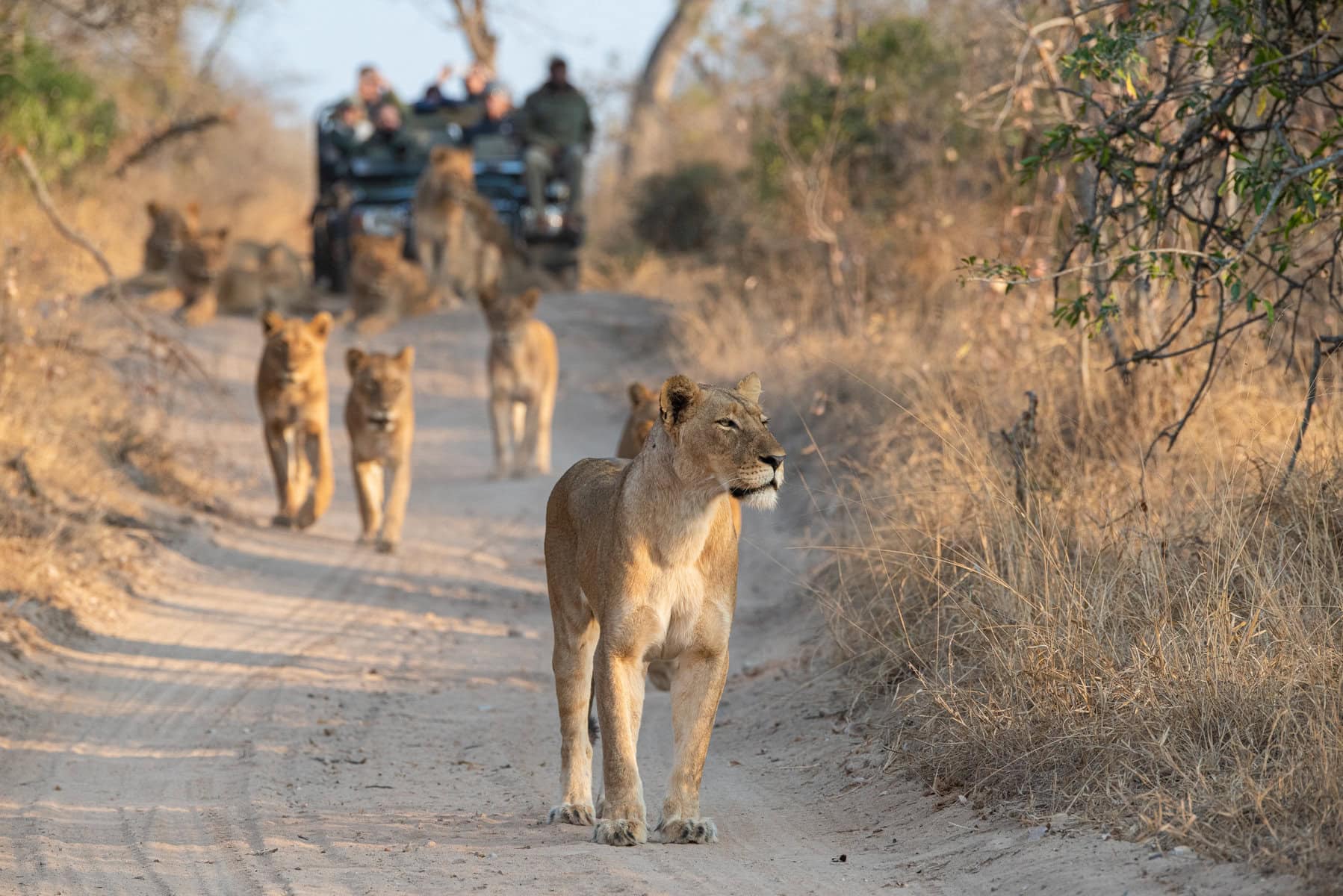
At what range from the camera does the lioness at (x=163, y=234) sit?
731 inches

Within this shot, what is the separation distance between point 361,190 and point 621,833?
55.3 feet

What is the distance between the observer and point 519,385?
12.2m

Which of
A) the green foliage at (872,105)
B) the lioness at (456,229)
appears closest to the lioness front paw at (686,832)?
the green foliage at (872,105)

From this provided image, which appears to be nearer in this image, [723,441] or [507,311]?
[723,441]

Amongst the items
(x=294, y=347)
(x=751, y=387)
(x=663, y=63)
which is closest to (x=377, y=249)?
(x=294, y=347)

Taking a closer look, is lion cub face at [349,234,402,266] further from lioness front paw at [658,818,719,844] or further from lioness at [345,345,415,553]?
lioness front paw at [658,818,719,844]

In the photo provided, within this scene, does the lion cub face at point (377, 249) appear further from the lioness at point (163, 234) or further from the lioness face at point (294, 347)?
the lioness face at point (294, 347)

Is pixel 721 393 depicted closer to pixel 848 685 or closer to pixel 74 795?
pixel 848 685

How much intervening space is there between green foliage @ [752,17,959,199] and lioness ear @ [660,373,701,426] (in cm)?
1041

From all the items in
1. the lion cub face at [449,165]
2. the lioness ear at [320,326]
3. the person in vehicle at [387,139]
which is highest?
the person in vehicle at [387,139]

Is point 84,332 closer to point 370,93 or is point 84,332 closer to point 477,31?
point 370,93

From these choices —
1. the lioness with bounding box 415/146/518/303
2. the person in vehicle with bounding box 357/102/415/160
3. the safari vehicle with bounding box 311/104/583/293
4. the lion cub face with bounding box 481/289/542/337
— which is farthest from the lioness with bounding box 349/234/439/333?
the lion cub face with bounding box 481/289/542/337

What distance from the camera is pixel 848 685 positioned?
6.21 m

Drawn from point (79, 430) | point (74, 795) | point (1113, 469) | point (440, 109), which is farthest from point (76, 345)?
point (440, 109)
